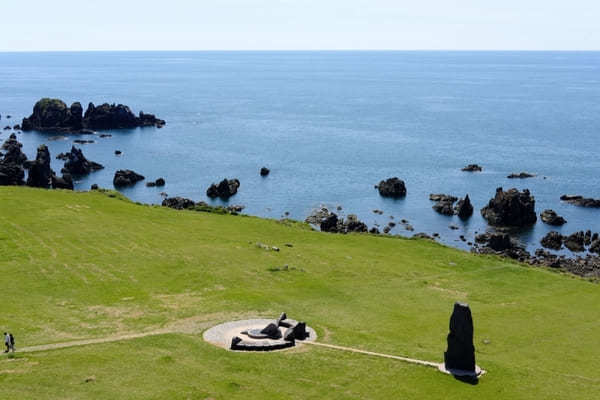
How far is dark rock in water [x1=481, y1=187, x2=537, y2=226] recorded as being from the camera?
120m

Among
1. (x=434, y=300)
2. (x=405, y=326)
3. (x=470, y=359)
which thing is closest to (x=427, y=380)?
(x=470, y=359)

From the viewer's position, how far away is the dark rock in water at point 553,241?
4235 inches

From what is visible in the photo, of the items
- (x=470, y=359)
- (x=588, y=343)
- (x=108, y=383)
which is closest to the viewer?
(x=108, y=383)

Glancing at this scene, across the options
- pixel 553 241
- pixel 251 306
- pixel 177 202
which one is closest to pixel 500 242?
pixel 553 241

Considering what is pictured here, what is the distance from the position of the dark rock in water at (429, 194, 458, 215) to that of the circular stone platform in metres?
82.4

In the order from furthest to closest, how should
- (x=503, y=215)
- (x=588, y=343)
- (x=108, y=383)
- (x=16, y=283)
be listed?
(x=503, y=215) < (x=16, y=283) < (x=588, y=343) < (x=108, y=383)

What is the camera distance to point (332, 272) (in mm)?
72375

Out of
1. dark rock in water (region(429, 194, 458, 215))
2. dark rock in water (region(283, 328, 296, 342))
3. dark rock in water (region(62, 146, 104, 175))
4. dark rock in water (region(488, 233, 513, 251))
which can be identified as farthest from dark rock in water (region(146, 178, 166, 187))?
dark rock in water (region(283, 328, 296, 342))

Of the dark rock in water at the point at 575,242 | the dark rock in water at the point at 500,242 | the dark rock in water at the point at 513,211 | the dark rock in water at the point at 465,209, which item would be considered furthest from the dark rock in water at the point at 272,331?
the dark rock in water at the point at 465,209

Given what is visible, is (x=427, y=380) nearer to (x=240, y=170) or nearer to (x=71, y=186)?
(x=71, y=186)

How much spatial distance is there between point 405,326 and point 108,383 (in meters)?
25.8

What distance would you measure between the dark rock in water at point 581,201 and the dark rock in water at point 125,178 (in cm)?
9412

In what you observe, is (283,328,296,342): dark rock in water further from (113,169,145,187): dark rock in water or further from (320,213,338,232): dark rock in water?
(113,169,145,187): dark rock in water

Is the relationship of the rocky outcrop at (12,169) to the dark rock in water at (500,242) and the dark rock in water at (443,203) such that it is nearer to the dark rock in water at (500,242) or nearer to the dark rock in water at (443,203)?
the dark rock in water at (443,203)
